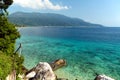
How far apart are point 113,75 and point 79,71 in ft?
20.6

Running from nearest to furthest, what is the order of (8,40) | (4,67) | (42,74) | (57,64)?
(4,67) < (8,40) < (42,74) < (57,64)

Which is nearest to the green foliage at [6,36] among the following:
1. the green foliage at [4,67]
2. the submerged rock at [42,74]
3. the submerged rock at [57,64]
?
the submerged rock at [42,74]

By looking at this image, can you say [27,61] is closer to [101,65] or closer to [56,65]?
[56,65]

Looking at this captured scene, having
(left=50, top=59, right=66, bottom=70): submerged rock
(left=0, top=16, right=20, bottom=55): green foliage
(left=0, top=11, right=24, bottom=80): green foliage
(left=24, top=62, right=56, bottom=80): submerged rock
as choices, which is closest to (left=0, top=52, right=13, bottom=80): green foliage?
(left=0, top=11, right=24, bottom=80): green foliage

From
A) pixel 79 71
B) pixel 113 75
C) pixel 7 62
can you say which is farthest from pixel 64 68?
pixel 7 62

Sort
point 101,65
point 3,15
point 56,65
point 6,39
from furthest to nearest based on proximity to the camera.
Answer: point 101,65, point 56,65, point 3,15, point 6,39

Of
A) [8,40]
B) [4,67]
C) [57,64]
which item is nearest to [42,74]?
[8,40]

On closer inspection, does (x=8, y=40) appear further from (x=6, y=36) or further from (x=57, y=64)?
(x=57, y=64)

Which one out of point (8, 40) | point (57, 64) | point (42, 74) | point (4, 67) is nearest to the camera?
point (4, 67)

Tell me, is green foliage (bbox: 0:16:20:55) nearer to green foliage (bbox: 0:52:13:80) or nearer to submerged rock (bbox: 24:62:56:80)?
submerged rock (bbox: 24:62:56:80)

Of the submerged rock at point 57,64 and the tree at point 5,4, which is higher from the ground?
the tree at point 5,4

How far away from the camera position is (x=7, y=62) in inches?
907

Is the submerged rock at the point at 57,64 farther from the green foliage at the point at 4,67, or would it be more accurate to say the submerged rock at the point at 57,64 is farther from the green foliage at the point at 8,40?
the green foliage at the point at 4,67

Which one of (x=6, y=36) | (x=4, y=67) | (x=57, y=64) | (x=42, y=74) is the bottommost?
(x=57, y=64)
